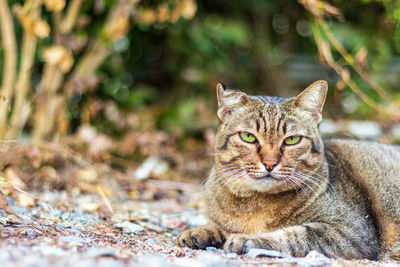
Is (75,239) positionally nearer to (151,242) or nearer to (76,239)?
(76,239)

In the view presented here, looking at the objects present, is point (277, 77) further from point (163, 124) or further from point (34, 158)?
point (34, 158)

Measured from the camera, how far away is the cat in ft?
9.14

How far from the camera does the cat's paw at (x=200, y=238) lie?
2.96 metres

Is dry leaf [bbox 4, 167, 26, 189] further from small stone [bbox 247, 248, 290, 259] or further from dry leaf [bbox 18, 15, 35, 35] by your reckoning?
small stone [bbox 247, 248, 290, 259]

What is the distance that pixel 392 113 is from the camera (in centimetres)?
489

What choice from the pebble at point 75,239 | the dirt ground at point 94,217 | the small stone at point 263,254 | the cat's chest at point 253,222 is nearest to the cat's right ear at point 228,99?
the cat's chest at point 253,222

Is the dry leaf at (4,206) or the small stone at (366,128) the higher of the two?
the dry leaf at (4,206)

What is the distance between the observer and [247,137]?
2992 millimetres

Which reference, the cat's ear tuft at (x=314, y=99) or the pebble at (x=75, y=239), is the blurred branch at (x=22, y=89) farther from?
the cat's ear tuft at (x=314, y=99)

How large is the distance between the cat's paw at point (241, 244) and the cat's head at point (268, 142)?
1.21ft

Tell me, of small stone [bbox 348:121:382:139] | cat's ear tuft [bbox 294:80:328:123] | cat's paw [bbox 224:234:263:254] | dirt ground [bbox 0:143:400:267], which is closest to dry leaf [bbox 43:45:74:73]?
dirt ground [bbox 0:143:400:267]

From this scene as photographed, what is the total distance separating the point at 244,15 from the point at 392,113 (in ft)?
11.2

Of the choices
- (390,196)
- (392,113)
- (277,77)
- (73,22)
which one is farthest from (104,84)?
(390,196)

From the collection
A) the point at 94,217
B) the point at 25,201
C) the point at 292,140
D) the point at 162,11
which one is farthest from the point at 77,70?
the point at 292,140
